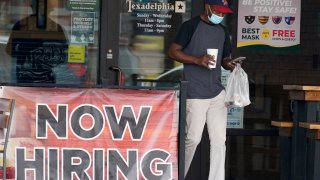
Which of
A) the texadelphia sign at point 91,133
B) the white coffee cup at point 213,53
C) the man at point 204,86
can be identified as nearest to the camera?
the texadelphia sign at point 91,133

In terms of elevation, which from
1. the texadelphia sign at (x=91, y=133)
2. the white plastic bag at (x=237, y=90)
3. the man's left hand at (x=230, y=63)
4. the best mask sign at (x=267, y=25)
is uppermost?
the best mask sign at (x=267, y=25)

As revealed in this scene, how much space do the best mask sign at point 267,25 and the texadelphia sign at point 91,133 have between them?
2288 millimetres

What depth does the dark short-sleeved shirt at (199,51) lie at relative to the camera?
745cm

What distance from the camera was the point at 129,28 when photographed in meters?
8.73

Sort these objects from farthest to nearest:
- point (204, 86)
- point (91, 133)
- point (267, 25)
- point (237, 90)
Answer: point (267, 25)
point (204, 86)
point (237, 90)
point (91, 133)

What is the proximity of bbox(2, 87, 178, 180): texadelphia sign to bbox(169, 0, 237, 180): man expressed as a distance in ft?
2.01

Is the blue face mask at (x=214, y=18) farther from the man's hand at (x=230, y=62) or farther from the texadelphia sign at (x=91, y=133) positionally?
the texadelphia sign at (x=91, y=133)

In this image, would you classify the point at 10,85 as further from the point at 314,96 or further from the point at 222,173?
the point at 314,96

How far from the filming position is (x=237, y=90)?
24.1 ft

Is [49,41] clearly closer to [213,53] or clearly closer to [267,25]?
[213,53]

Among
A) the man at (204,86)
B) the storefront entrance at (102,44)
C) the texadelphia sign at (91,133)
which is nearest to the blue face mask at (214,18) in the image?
the man at (204,86)

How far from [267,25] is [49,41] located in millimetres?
2390

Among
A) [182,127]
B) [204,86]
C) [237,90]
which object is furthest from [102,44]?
[182,127]

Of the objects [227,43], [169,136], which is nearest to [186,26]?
[227,43]
